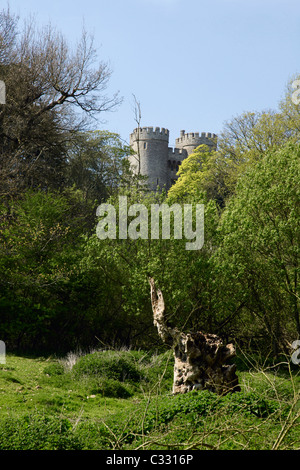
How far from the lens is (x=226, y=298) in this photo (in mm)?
16656

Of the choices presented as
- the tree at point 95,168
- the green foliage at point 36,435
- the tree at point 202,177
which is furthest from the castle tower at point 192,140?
the green foliage at point 36,435

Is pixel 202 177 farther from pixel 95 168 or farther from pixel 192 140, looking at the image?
pixel 192 140

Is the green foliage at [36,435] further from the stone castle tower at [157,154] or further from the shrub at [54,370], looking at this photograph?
the stone castle tower at [157,154]

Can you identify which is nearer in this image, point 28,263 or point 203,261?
point 203,261

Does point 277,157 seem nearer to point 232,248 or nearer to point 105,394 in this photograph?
point 232,248

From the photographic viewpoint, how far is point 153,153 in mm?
59844

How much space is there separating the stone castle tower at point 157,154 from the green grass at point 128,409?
43.8m

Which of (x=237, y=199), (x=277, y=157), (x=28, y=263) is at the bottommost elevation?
(x=28, y=263)

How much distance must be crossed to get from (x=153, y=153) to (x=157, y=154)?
19.9 inches

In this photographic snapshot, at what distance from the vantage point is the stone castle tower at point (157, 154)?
5888cm

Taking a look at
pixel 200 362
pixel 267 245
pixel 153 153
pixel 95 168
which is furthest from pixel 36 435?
pixel 153 153

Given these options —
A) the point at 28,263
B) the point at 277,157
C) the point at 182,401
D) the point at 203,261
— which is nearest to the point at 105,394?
the point at 182,401

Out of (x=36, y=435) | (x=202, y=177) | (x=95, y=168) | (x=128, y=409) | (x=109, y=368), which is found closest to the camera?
(x=36, y=435)

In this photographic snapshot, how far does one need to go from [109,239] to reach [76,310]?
9.43ft
